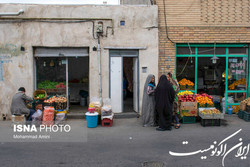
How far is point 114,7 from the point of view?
994 cm

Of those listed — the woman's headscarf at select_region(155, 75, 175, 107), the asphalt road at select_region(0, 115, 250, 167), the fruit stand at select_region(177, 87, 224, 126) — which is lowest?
the asphalt road at select_region(0, 115, 250, 167)

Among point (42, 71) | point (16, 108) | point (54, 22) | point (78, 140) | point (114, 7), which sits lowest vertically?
point (78, 140)

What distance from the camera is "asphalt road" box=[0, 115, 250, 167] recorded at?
539 cm

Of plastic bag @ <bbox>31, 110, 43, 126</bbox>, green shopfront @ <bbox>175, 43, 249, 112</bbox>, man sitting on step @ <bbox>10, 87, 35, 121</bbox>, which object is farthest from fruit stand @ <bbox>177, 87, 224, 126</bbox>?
man sitting on step @ <bbox>10, 87, 35, 121</bbox>

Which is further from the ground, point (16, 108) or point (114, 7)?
point (114, 7)

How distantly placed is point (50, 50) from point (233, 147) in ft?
25.2

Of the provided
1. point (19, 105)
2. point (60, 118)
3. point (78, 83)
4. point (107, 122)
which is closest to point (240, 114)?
point (107, 122)

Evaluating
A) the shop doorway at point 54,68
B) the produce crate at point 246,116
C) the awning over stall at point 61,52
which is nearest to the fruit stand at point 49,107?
the shop doorway at point 54,68

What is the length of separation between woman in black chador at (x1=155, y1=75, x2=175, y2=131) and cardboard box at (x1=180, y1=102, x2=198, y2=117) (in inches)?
35.2

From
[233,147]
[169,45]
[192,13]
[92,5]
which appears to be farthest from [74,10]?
[233,147]

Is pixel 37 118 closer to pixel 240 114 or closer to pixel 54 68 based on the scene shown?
pixel 54 68

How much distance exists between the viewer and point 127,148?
Result: 21.0 feet

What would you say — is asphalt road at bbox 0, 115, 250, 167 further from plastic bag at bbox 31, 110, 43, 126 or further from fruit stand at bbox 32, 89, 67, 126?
plastic bag at bbox 31, 110, 43, 126

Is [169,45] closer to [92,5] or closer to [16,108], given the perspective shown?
[92,5]
